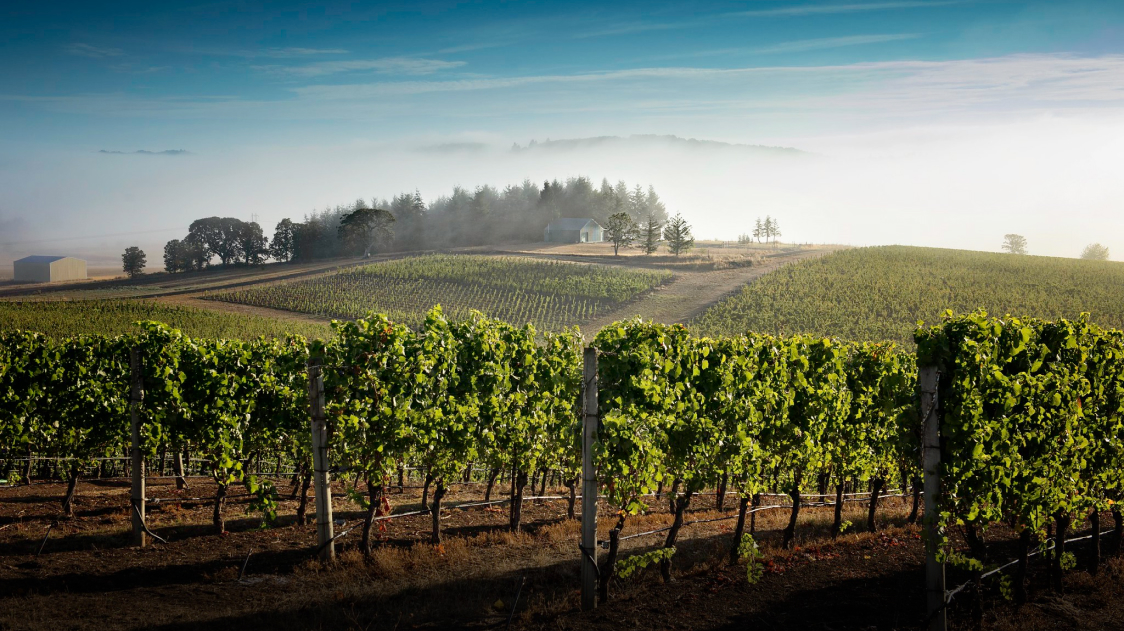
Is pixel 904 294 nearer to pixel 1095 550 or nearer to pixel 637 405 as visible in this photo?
pixel 1095 550

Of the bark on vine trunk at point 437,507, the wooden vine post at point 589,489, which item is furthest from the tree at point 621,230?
the wooden vine post at point 589,489

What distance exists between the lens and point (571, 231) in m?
114

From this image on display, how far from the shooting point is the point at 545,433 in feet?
43.1

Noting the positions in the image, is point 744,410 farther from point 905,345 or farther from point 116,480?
point 905,345

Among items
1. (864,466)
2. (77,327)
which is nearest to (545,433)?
(864,466)

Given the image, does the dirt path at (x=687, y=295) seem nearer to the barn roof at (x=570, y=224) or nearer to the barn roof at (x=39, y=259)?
the barn roof at (x=570, y=224)

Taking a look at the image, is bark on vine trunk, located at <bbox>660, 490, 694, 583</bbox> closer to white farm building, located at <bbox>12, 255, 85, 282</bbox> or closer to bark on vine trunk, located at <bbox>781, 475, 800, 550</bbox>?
bark on vine trunk, located at <bbox>781, 475, 800, 550</bbox>

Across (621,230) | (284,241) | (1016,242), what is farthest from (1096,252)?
(284,241)

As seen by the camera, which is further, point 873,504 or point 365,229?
point 365,229

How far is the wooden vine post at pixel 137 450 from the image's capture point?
1215 centimetres

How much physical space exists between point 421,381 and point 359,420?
115cm

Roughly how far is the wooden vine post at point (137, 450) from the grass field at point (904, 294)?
43.8 metres

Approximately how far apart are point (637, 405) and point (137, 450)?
9.20m

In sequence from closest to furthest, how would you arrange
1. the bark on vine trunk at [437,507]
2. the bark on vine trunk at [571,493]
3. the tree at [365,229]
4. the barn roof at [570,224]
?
the bark on vine trunk at [437,507] → the bark on vine trunk at [571,493] → the tree at [365,229] → the barn roof at [570,224]
